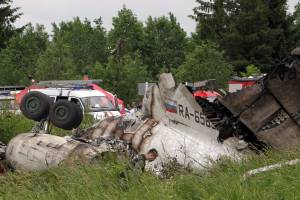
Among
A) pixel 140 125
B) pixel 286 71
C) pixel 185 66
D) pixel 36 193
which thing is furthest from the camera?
pixel 185 66

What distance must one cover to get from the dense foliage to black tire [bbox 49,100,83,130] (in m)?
23.5

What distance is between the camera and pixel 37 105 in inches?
347

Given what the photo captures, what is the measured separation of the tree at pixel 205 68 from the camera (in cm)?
3145

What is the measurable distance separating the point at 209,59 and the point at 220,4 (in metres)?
25.2

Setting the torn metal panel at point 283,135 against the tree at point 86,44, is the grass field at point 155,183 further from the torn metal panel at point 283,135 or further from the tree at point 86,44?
the tree at point 86,44

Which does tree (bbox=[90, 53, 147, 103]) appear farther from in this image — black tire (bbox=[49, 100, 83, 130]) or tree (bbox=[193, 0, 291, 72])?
black tire (bbox=[49, 100, 83, 130])

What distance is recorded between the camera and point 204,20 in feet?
187

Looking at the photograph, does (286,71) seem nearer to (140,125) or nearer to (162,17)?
(140,125)

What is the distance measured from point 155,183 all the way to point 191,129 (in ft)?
5.79

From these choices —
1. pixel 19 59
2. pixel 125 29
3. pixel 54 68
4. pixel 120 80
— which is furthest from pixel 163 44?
pixel 120 80

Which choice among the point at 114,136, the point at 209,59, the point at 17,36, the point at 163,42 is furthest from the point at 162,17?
the point at 114,136

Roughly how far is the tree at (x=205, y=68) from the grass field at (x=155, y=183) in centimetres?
2414

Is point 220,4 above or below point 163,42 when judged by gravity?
above

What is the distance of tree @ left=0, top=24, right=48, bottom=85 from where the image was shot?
156ft
